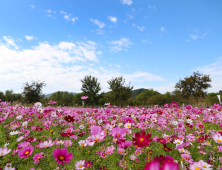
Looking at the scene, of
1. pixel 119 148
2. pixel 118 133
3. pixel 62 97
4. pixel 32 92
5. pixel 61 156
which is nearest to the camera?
pixel 61 156

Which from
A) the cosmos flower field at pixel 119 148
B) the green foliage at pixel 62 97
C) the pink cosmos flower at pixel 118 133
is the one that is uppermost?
the green foliage at pixel 62 97

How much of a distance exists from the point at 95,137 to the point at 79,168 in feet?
1.17

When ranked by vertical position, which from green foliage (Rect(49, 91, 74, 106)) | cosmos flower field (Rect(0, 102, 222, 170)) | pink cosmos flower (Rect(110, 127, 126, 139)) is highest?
green foliage (Rect(49, 91, 74, 106))

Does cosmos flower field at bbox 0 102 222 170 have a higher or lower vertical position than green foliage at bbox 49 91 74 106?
lower

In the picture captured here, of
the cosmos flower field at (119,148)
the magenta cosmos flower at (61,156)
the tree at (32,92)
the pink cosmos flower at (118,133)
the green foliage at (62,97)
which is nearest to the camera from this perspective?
the magenta cosmos flower at (61,156)

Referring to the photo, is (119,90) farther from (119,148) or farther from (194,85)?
(119,148)

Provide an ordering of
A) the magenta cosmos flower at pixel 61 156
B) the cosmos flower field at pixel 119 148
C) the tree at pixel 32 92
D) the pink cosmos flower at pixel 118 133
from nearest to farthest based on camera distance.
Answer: the magenta cosmos flower at pixel 61 156 < the cosmos flower field at pixel 119 148 < the pink cosmos flower at pixel 118 133 < the tree at pixel 32 92

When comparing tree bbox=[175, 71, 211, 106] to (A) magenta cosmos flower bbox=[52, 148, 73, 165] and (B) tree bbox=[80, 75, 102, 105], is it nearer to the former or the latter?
(B) tree bbox=[80, 75, 102, 105]

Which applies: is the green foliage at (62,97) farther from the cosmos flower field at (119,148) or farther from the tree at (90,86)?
the cosmos flower field at (119,148)

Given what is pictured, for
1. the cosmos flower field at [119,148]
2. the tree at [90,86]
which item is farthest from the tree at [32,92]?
the cosmos flower field at [119,148]

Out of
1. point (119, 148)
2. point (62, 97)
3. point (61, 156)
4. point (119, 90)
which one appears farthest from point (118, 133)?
point (62, 97)

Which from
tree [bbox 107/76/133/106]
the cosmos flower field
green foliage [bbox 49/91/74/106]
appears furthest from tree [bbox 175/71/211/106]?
green foliage [bbox 49/91/74/106]

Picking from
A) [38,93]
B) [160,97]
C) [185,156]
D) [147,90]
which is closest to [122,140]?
[185,156]

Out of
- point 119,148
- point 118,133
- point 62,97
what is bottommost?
point 119,148
